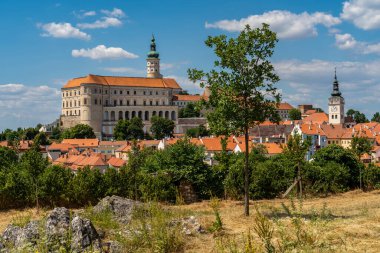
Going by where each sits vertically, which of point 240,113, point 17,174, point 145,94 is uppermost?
point 145,94

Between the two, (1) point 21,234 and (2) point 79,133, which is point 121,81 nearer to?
(2) point 79,133

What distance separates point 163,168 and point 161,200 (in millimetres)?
1865

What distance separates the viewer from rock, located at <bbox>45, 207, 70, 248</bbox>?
8188 mm

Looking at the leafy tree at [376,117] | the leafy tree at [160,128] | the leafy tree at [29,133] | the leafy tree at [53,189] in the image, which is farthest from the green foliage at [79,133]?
the leafy tree at [376,117]

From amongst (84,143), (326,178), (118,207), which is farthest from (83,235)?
(84,143)

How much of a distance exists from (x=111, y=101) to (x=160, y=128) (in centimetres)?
3002

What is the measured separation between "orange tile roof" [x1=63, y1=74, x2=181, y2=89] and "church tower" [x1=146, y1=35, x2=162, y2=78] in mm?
12182

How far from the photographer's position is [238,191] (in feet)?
79.0

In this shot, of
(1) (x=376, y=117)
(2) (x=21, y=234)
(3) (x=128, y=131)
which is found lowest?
(2) (x=21, y=234)

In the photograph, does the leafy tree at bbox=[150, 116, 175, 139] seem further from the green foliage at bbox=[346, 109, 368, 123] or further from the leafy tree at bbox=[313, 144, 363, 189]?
the leafy tree at bbox=[313, 144, 363, 189]

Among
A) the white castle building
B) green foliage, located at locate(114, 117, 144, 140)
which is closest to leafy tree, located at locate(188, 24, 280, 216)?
green foliage, located at locate(114, 117, 144, 140)

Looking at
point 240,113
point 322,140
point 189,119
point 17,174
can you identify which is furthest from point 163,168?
point 189,119

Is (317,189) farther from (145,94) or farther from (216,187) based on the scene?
(145,94)

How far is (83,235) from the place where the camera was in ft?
28.7
